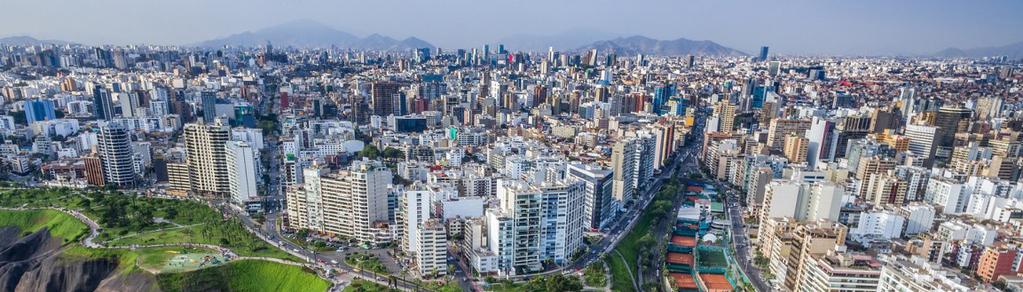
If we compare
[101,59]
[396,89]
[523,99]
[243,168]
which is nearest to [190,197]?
[243,168]

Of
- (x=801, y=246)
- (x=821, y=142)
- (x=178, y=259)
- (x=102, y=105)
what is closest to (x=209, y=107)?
(x=102, y=105)

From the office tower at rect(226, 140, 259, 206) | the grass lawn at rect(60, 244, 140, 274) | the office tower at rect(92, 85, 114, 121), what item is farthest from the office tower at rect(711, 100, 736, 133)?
the office tower at rect(92, 85, 114, 121)

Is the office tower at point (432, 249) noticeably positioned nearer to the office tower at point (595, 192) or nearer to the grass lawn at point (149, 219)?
the grass lawn at point (149, 219)

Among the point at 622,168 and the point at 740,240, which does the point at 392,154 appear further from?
the point at 740,240

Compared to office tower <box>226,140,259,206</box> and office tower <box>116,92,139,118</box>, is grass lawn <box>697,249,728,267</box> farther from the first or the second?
office tower <box>116,92,139,118</box>

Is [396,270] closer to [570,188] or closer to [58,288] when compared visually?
[570,188]
